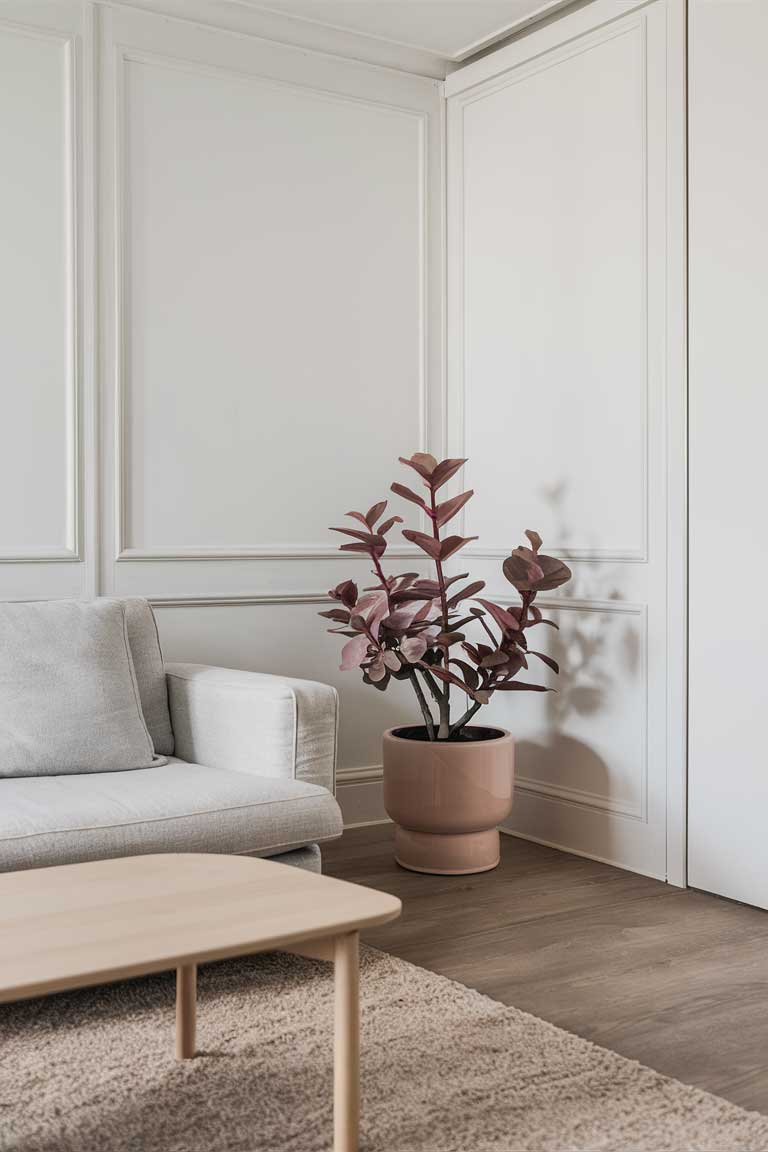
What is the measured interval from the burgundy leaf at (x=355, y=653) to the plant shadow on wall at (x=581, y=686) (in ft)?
2.26

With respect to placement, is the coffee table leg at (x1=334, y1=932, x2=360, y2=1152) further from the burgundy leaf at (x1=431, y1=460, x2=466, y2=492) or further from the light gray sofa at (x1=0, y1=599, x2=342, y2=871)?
the burgundy leaf at (x1=431, y1=460, x2=466, y2=492)

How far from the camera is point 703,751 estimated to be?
3.16 m

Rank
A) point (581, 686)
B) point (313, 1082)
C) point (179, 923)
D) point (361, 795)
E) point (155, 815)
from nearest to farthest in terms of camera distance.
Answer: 1. point (179, 923)
2. point (313, 1082)
3. point (155, 815)
4. point (581, 686)
5. point (361, 795)

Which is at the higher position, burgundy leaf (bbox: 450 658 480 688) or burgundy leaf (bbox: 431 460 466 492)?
burgundy leaf (bbox: 431 460 466 492)

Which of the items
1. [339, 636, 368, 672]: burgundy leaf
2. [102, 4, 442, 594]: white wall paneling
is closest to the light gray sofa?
[339, 636, 368, 672]: burgundy leaf

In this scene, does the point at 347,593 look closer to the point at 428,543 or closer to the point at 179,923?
the point at 428,543

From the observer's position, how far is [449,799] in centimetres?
330

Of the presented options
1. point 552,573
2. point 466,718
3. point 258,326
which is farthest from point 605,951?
point 258,326

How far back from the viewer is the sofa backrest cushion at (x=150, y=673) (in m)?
3.11

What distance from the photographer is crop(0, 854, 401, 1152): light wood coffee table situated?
1507 mm

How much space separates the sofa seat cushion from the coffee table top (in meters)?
0.36

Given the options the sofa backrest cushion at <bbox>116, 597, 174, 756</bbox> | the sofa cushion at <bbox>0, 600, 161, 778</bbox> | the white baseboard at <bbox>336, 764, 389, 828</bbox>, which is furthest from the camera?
the white baseboard at <bbox>336, 764, 389, 828</bbox>

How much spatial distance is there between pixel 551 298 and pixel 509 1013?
2189mm

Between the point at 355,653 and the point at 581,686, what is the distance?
0.74 meters
